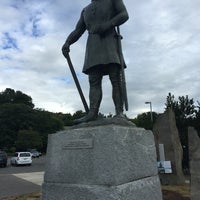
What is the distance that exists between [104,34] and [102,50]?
26cm

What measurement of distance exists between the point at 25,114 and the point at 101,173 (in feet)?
228

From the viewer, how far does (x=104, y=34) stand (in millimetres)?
5191

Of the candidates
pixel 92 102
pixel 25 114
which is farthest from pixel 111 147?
pixel 25 114

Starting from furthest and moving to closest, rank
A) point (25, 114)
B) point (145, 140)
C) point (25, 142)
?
point (25, 114), point (25, 142), point (145, 140)

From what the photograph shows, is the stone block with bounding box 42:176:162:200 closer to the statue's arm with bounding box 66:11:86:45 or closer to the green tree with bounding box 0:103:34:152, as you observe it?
the statue's arm with bounding box 66:11:86:45

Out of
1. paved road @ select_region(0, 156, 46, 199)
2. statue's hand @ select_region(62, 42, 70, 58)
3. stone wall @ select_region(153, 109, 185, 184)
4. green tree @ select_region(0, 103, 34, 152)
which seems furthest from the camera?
green tree @ select_region(0, 103, 34, 152)

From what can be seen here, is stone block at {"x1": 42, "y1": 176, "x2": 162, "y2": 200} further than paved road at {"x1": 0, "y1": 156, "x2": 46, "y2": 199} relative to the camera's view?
No

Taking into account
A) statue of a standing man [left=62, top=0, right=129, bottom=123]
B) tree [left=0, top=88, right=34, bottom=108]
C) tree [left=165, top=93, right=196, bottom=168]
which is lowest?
statue of a standing man [left=62, top=0, right=129, bottom=123]

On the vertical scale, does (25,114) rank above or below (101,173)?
above

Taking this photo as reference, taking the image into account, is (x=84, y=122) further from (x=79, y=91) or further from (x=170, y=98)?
(x=170, y=98)

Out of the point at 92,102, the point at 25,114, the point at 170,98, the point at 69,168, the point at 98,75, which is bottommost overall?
the point at 69,168

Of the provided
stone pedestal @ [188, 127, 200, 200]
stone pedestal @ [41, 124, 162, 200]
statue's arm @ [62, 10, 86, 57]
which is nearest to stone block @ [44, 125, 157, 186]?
stone pedestal @ [41, 124, 162, 200]

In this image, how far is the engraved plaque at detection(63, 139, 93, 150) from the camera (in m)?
4.48

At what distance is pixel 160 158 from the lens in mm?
14695
